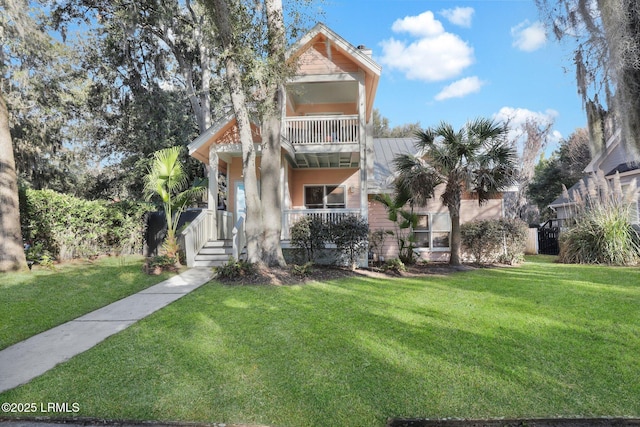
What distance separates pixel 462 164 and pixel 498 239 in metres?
3.40

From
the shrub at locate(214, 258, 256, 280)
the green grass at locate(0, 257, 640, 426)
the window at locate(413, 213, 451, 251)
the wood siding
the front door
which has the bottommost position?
the green grass at locate(0, 257, 640, 426)

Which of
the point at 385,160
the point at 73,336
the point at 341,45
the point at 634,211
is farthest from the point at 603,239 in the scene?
the point at 73,336

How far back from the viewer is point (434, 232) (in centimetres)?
1294

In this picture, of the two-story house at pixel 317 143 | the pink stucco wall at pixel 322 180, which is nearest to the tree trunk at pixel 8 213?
the two-story house at pixel 317 143

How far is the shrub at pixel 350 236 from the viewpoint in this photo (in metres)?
9.27

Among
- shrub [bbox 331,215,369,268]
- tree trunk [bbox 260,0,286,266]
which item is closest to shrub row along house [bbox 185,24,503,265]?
tree trunk [bbox 260,0,286,266]

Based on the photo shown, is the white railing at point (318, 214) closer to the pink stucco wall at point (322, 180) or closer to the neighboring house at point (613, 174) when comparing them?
the pink stucco wall at point (322, 180)

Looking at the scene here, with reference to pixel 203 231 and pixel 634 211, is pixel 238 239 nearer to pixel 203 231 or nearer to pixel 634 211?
pixel 203 231

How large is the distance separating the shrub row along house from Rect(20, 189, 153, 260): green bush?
285cm

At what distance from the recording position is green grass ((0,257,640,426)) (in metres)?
2.64

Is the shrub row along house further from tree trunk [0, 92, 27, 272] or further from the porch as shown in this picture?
tree trunk [0, 92, 27, 272]

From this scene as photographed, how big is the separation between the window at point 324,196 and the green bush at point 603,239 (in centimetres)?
828

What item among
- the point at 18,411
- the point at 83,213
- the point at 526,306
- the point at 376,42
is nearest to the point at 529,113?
the point at 376,42

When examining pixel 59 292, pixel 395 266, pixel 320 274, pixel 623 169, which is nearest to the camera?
pixel 59 292
